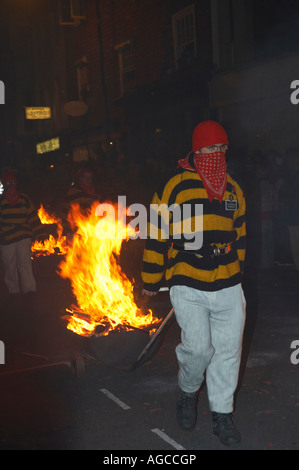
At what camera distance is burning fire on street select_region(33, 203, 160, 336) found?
7.20 m

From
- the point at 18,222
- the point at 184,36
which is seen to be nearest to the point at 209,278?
the point at 18,222

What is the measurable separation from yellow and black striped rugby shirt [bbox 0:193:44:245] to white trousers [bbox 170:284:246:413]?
19.4 ft

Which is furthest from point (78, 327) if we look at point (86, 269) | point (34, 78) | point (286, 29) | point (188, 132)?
point (34, 78)

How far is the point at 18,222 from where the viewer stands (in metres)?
10.2

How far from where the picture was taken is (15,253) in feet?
34.1

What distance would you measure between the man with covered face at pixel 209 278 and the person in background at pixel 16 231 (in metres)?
5.78

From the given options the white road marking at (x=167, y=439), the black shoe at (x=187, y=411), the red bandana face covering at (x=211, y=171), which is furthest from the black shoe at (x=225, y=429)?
the red bandana face covering at (x=211, y=171)

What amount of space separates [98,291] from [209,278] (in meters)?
3.37

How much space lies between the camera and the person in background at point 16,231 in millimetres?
10219

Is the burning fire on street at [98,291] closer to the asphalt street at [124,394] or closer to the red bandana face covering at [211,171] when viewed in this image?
the asphalt street at [124,394]

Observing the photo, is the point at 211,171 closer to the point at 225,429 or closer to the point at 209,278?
the point at 209,278

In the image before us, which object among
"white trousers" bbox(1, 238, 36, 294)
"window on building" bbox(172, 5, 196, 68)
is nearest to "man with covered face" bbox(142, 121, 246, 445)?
"white trousers" bbox(1, 238, 36, 294)

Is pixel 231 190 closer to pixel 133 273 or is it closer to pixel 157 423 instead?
pixel 157 423

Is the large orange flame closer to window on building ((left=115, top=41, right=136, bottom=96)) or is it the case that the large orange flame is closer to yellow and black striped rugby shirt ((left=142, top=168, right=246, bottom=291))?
yellow and black striped rugby shirt ((left=142, top=168, right=246, bottom=291))
